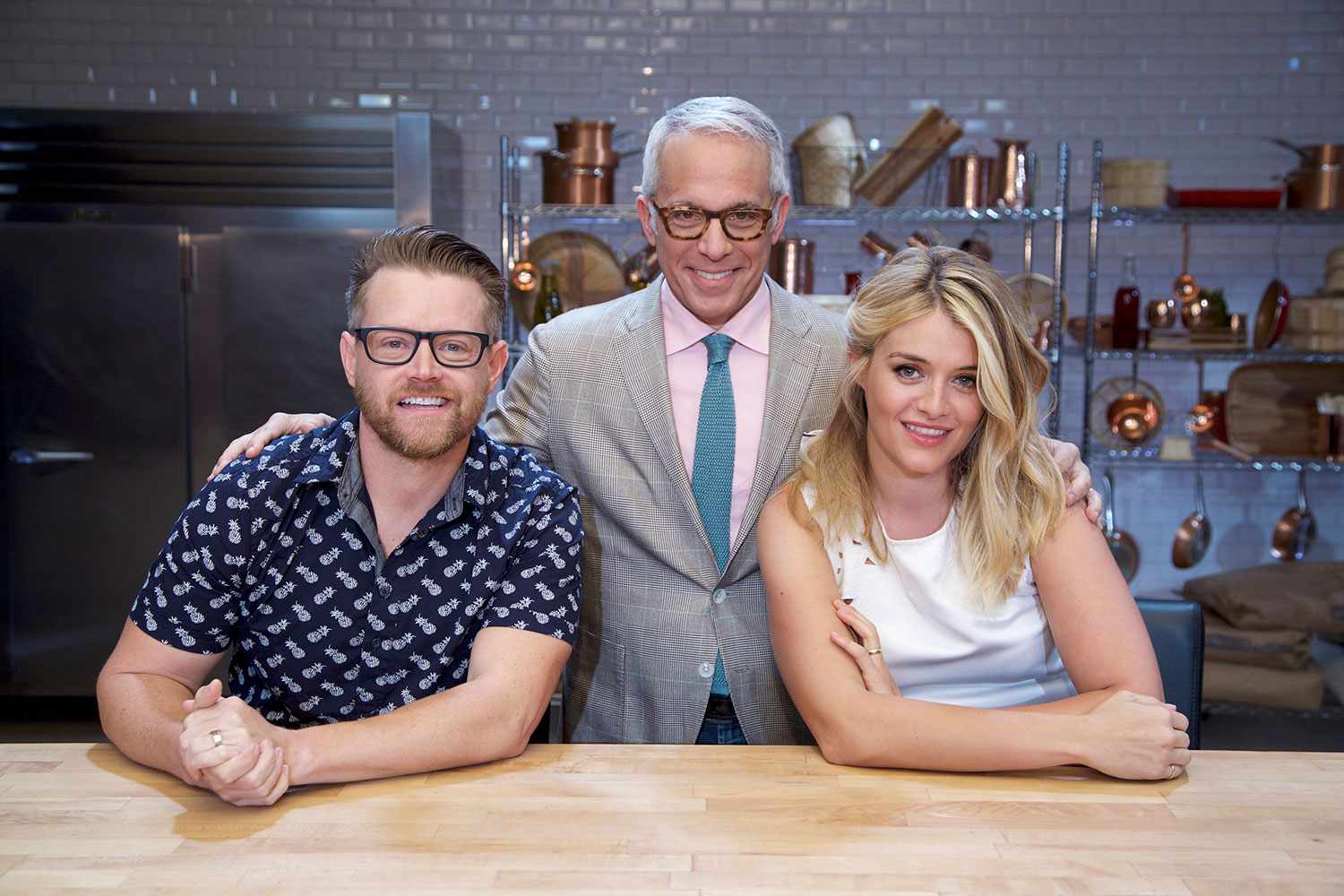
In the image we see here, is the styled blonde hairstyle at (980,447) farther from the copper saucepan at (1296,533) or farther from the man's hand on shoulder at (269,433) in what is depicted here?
the copper saucepan at (1296,533)

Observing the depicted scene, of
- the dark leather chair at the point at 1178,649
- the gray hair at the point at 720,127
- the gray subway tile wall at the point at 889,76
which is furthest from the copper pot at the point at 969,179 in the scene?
the dark leather chair at the point at 1178,649

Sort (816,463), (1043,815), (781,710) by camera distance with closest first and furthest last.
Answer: (1043,815) → (816,463) → (781,710)

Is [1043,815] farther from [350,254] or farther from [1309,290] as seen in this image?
[1309,290]

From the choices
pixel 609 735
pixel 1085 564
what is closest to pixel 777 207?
pixel 1085 564

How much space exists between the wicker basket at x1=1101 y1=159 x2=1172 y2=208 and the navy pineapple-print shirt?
10.6 ft

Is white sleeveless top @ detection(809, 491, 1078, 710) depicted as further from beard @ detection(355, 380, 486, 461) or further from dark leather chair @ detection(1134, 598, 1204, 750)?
beard @ detection(355, 380, 486, 461)

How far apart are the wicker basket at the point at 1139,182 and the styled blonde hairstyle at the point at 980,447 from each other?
2.65 meters

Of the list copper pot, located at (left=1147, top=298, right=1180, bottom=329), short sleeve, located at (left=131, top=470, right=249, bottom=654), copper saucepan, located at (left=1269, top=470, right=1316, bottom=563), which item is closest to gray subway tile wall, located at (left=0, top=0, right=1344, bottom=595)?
copper saucepan, located at (left=1269, top=470, right=1316, bottom=563)

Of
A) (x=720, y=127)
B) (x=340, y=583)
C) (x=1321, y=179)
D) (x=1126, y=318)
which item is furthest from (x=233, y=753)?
(x=1321, y=179)

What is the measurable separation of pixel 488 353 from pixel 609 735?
85 cm

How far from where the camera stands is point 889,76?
4852mm

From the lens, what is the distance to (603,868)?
1.35 metres

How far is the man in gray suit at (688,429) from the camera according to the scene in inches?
85.0

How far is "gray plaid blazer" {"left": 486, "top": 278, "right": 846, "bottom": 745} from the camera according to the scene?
2.19 m
